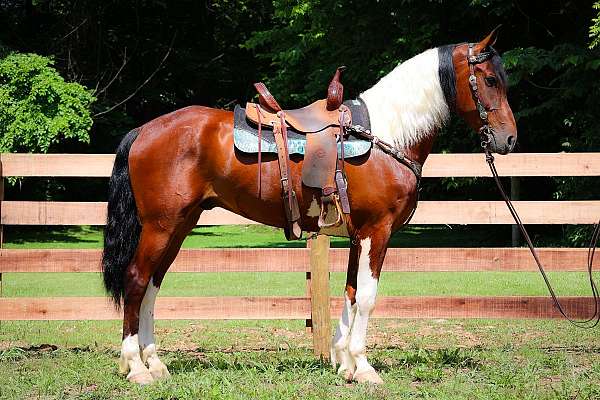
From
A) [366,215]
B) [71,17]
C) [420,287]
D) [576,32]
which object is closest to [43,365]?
[366,215]

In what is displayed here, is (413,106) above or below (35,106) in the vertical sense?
above

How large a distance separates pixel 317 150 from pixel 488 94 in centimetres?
117

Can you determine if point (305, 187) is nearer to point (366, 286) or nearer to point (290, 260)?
point (366, 286)

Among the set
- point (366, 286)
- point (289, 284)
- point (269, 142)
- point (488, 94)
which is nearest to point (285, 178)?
point (269, 142)

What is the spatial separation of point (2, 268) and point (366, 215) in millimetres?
3113

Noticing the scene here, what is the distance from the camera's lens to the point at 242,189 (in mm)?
5082

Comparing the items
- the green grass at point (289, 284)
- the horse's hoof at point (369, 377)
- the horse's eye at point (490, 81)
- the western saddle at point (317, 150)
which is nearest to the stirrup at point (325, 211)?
the western saddle at point (317, 150)

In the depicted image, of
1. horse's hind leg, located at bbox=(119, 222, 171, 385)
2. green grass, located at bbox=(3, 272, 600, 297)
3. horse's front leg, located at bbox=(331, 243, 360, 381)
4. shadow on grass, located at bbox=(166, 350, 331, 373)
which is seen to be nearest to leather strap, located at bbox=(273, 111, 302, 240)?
horse's front leg, located at bbox=(331, 243, 360, 381)

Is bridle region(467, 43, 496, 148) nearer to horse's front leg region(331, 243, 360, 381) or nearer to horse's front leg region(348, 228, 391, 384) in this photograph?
horse's front leg region(348, 228, 391, 384)

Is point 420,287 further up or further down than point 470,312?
further down

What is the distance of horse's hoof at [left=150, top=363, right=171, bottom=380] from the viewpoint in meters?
5.04

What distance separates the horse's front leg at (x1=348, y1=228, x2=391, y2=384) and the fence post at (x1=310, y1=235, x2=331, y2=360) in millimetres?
908

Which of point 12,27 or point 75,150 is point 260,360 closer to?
point 75,150

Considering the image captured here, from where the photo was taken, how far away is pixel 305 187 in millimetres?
5016
